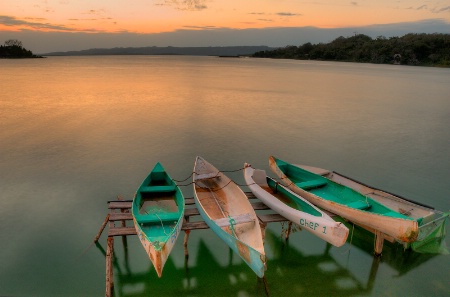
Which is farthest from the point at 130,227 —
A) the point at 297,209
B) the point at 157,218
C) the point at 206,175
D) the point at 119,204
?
the point at 297,209

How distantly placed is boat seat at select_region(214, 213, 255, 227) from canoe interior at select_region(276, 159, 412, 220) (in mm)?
2761

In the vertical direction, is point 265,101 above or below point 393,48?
below

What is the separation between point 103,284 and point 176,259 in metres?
1.82

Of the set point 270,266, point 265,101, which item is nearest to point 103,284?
point 270,266

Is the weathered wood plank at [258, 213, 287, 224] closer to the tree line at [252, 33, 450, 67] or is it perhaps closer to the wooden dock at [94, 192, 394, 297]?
the wooden dock at [94, 192, 394, 297]

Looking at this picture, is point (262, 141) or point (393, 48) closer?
point (262, 141)

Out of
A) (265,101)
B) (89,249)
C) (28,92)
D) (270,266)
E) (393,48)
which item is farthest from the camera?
(393,48)

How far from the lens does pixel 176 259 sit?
862 cm

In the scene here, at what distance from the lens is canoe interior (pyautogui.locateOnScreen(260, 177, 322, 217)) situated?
338 inches

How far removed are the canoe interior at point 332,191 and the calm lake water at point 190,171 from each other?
3.62 ft

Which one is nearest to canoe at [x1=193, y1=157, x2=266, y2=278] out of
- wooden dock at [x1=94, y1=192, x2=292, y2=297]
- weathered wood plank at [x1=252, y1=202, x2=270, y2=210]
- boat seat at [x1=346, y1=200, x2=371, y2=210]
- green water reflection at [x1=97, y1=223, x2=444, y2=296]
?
wooden dock at [x1=94, y1=192, x2=292, y2=297]

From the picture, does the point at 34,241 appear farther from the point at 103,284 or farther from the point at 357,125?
the point at 357,125

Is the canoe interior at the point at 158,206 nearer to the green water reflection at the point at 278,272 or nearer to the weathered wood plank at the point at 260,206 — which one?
the green water reflection at the point at 278,272

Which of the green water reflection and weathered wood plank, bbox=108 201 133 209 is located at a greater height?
weathered wood plank, bbox=108 201 133 209
